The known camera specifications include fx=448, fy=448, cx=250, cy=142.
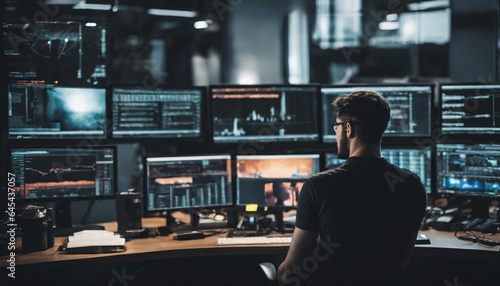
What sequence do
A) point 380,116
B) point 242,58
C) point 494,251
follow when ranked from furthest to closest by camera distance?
point 242,58 < point 494,251 < point 380,116

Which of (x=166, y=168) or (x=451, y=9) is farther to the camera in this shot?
(x=451, y=9)

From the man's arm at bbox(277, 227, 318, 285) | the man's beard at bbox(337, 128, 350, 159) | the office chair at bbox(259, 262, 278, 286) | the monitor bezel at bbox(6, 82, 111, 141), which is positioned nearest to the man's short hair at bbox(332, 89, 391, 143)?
the man's beard at bbox(337, 128, 350, 159)

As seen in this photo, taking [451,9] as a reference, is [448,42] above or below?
below

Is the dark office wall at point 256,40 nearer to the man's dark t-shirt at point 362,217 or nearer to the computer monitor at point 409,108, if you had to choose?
the computer monitor at point 409,108

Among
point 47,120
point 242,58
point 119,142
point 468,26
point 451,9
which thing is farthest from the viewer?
point 242,58

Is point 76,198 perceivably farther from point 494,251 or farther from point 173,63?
point 173,63

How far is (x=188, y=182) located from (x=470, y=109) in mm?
1675

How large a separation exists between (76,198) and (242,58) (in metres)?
2.76

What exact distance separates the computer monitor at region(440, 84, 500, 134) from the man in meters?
1.18

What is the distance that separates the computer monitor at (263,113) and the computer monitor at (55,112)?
0.68 meters

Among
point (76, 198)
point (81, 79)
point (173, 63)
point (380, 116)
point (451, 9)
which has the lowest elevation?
point (76, 198)

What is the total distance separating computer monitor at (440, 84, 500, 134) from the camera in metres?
2.54

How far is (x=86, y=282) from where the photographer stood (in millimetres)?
2723

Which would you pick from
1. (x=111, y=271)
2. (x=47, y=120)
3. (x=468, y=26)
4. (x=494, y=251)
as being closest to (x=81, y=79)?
(x=47, y=120)
